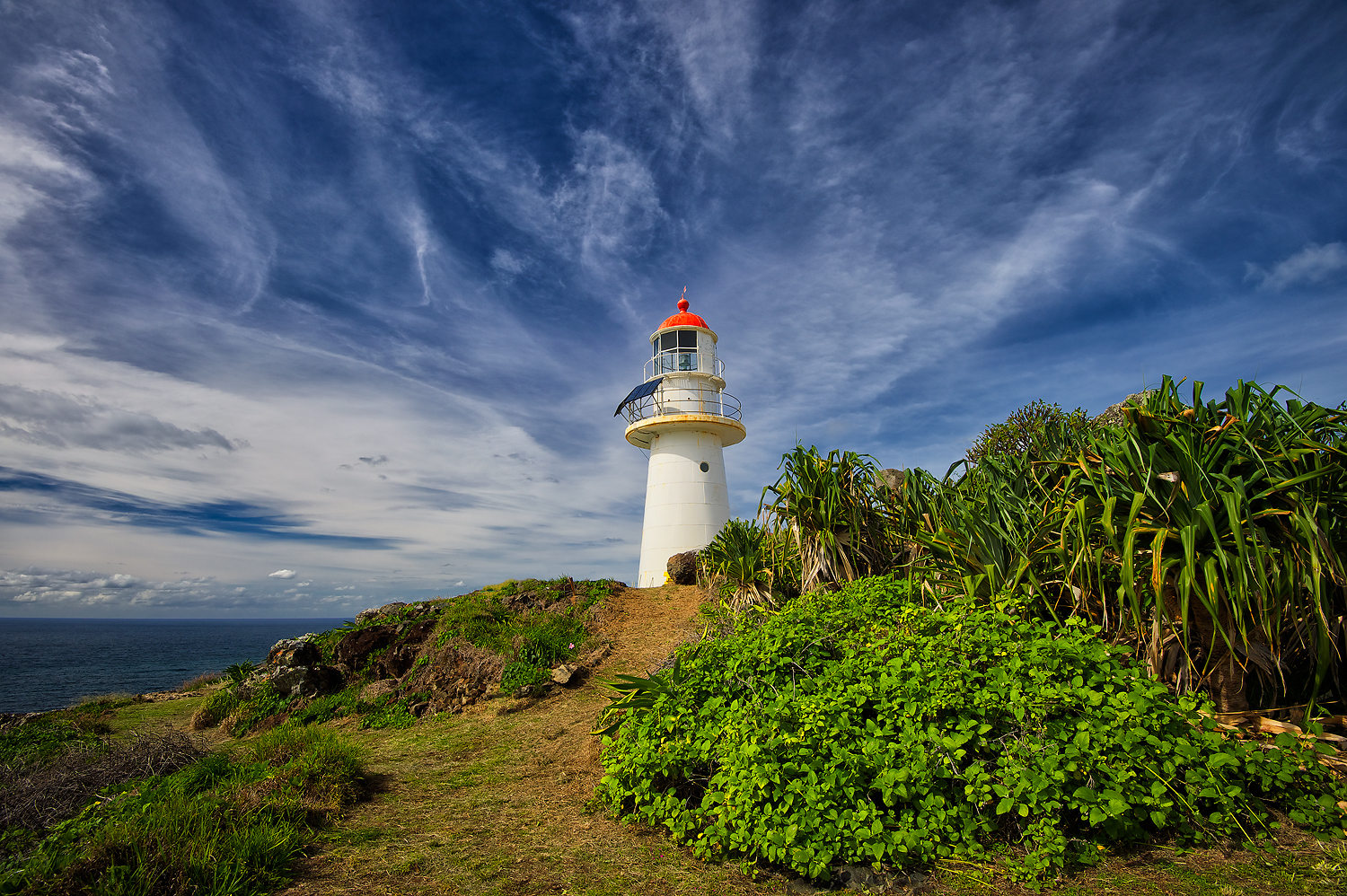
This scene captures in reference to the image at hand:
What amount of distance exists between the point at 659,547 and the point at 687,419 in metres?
3.30

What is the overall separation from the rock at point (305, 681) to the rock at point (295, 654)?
0.15 metres

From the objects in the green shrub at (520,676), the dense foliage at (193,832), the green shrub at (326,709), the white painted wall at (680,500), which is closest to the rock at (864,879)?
the dense foliage at (193,832)

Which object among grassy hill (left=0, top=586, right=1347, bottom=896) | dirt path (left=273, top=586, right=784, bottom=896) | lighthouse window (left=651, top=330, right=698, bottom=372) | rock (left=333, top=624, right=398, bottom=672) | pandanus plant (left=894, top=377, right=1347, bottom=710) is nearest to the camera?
grassy hill (left=0, top=586, right=1347, bottom=896)

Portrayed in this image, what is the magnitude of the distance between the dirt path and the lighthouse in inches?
311

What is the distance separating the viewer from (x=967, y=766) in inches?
140

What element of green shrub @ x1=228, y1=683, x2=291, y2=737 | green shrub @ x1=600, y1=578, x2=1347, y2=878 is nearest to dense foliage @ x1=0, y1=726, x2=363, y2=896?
green shrub @ x1=600, y1=578, x2=1347, y2=878

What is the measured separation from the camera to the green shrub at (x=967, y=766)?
3205 millimetres

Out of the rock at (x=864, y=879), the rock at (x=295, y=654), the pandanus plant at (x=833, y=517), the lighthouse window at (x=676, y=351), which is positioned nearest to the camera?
the rock at (x=864, y=879)

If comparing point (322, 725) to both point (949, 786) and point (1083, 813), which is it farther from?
point (1083, 813)

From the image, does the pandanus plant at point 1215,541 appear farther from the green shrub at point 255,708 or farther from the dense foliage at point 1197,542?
the green shrub at point 255,708

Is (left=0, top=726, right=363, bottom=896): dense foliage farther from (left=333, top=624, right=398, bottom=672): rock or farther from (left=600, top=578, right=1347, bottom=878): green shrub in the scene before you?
(left=333, top=624, right=398, bottom=672): rock

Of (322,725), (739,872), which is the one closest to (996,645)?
(739,872)

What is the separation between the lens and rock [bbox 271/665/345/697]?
9.12m

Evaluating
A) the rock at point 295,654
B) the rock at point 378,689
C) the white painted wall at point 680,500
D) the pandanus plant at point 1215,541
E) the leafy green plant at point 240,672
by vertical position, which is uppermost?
the white painted wall at point 680,500
